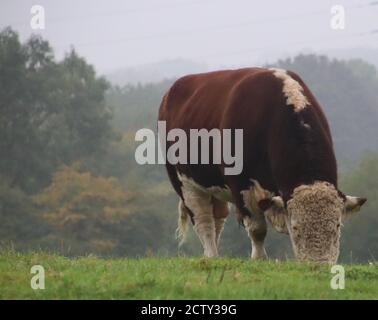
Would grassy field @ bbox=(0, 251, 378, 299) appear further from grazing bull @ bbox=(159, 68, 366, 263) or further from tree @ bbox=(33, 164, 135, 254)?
tree @ bbox=(33, 164, 135, 254)

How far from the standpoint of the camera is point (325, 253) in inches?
450

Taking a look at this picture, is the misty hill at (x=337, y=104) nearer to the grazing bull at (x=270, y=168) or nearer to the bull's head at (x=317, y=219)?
the grazing bull at (x=270, y=168)

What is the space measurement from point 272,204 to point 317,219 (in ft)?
3.20

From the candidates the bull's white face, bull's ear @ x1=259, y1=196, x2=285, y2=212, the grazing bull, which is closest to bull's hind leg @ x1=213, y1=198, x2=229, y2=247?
the grazing bull

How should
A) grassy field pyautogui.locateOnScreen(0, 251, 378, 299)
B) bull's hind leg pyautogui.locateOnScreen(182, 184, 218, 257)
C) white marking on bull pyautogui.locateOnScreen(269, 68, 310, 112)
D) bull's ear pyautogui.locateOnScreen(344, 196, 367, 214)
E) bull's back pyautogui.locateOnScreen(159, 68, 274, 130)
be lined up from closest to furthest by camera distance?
grassy field pyautogui.locateOnScreen(0, 251, 378, 299), bull's ear pyautogui.locateOnScreen(344, 196, 367, 214), white marking on bull pyautogui.locateOnScreen(269, 68, 310, 112), bull's back pyautogui.locateOnScreen(159, 68, 274, 130), bull's hind leg pyautogui.locateOnScreen(182, 184, 218, 257)

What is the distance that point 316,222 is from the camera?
1155cm

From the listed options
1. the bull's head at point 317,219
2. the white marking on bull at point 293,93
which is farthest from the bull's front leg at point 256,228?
the white marking on bull at point 293,93

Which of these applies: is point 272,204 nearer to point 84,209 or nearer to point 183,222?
point 183,222

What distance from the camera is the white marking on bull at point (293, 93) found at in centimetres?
1288

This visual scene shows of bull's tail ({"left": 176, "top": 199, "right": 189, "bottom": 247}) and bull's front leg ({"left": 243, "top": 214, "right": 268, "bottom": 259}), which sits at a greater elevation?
bull's front leg ({"left": 243, "top": 214, "right": 268, "bottom": 259})

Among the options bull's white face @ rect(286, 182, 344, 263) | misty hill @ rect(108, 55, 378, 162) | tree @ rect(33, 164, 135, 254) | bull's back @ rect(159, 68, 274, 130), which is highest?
bull's back @ rect(159, 68, 274, 130)

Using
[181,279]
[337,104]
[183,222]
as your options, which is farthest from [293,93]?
[337,104]

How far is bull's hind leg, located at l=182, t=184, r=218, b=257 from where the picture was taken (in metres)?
15.9

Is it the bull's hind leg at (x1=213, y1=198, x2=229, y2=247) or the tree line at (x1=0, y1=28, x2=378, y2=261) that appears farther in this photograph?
the tree line at (x1=0, y1=28, x2=378, y2=261)
